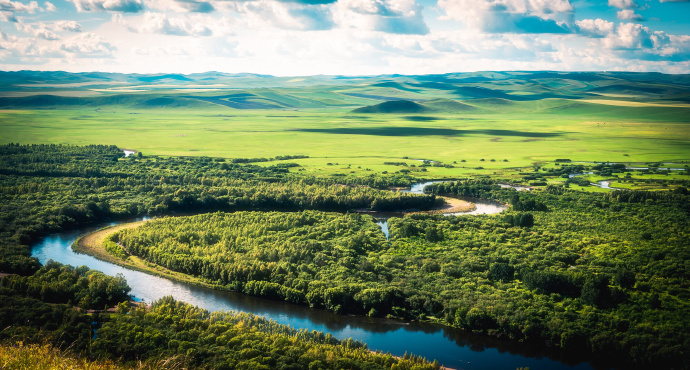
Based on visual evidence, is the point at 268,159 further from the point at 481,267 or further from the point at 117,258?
the point at 481,267

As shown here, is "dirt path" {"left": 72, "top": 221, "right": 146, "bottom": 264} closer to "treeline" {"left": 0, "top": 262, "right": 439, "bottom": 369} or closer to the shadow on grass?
"treeline" {"left": 0, "top": 262, "right": 439, "bottom": 369}

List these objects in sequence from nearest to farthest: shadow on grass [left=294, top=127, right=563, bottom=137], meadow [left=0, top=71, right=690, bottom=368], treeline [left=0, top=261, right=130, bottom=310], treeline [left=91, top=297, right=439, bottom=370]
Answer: treeline [left=91, top=297, right=439, bottom=370], meadow [left=0, top=71, right=690, bottom=368], treeline [left=0, top=261, right=130, bottom=310], shadow on grass [left=294, top=127, right=563, bottom=137]

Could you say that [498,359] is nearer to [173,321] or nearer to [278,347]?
[278,347]

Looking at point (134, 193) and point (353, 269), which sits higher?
point (353, 269)

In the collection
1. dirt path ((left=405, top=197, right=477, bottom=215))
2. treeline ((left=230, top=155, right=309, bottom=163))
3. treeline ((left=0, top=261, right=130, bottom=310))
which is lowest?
treeline ((left=0, top=261, right=130, bottom=310))

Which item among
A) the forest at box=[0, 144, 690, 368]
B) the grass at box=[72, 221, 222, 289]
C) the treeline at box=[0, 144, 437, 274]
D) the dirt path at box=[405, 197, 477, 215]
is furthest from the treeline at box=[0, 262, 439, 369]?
the dirt path at box=[405, 197, 477, 215]

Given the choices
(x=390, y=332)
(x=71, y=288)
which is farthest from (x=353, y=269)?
(x=71, y=288)

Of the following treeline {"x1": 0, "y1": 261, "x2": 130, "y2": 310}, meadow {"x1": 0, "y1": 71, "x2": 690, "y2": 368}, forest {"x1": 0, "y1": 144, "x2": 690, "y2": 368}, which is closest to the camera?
forest {"x1": 0, "y1": 144, "x2": 690, "y2": 368}

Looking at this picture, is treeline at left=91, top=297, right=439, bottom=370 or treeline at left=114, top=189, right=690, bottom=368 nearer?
treeline at left=91, top=297, right=439, bottom=370
